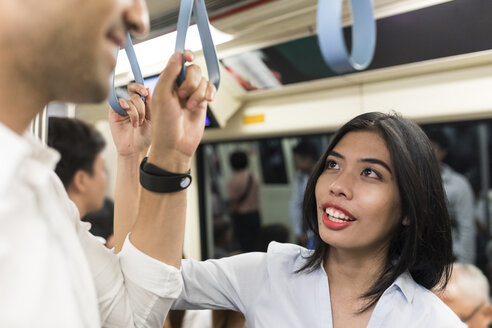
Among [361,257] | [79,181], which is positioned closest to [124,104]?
[361,257]

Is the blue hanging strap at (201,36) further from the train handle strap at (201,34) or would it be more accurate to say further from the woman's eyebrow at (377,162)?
the woman's eyebrow at (377,162)

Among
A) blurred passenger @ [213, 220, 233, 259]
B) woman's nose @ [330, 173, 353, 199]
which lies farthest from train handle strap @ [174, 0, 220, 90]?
blurred passenger @ [213, 220, 233, 259]

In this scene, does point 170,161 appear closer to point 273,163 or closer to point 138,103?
point 138,103

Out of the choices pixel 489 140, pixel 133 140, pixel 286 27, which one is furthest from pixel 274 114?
pixel 489 140

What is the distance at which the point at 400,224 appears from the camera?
1.50m

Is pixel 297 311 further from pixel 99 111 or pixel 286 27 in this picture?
pixel 99 111

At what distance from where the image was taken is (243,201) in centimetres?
525

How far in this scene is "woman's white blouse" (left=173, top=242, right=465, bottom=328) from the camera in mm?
1302

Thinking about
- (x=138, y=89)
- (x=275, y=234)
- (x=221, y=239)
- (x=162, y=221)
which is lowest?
(x=221, y=239)

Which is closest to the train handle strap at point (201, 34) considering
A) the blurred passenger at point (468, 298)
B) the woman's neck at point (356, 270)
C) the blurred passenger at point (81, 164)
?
the woman's neck at point (356, 270)

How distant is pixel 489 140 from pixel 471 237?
2303 mm

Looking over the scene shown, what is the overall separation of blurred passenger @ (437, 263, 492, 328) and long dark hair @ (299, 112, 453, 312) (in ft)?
3.20

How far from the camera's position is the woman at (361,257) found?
1345 millimetres

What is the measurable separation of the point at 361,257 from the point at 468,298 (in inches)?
51.0
